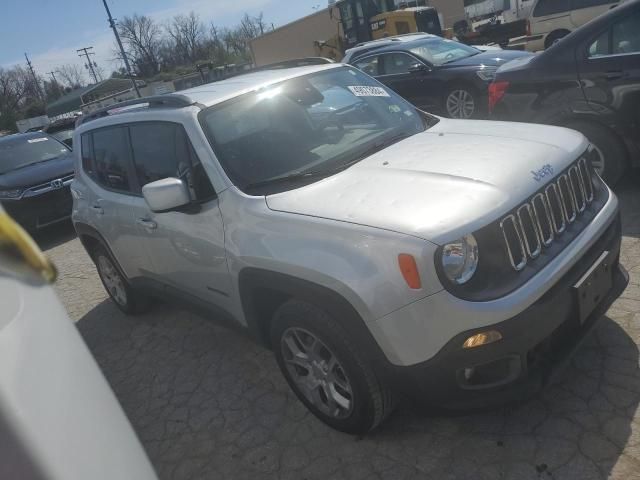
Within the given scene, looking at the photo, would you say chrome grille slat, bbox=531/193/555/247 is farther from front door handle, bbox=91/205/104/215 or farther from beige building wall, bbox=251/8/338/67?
beige building wall, bbox=251/8/338/67

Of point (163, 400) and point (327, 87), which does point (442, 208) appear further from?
point (163, 400)

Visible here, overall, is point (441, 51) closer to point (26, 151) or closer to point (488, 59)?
point (488, 59)

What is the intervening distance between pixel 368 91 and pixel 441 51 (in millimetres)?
6656

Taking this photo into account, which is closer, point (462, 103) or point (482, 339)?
point (482, 339)

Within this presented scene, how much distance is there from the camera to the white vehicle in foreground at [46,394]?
2.85ft

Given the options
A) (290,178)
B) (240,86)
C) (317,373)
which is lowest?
(317,373)

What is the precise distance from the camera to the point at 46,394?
99cm

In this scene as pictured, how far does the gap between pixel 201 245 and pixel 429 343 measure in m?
1.53

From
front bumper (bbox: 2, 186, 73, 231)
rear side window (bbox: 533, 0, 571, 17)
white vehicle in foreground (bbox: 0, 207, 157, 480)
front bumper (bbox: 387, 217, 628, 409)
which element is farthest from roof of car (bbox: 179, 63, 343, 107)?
rear side window (bbox: 533, 0, 571, 17)

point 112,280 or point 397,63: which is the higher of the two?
point 397,63

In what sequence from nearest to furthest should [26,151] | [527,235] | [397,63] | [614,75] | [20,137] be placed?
[527,235] < [614,75] < [397,63] < [26,151] < [20,137]

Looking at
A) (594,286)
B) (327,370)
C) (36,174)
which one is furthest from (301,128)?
(36,174)

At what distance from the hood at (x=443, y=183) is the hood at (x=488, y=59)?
631 centimetres

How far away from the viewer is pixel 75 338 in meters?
1.16
